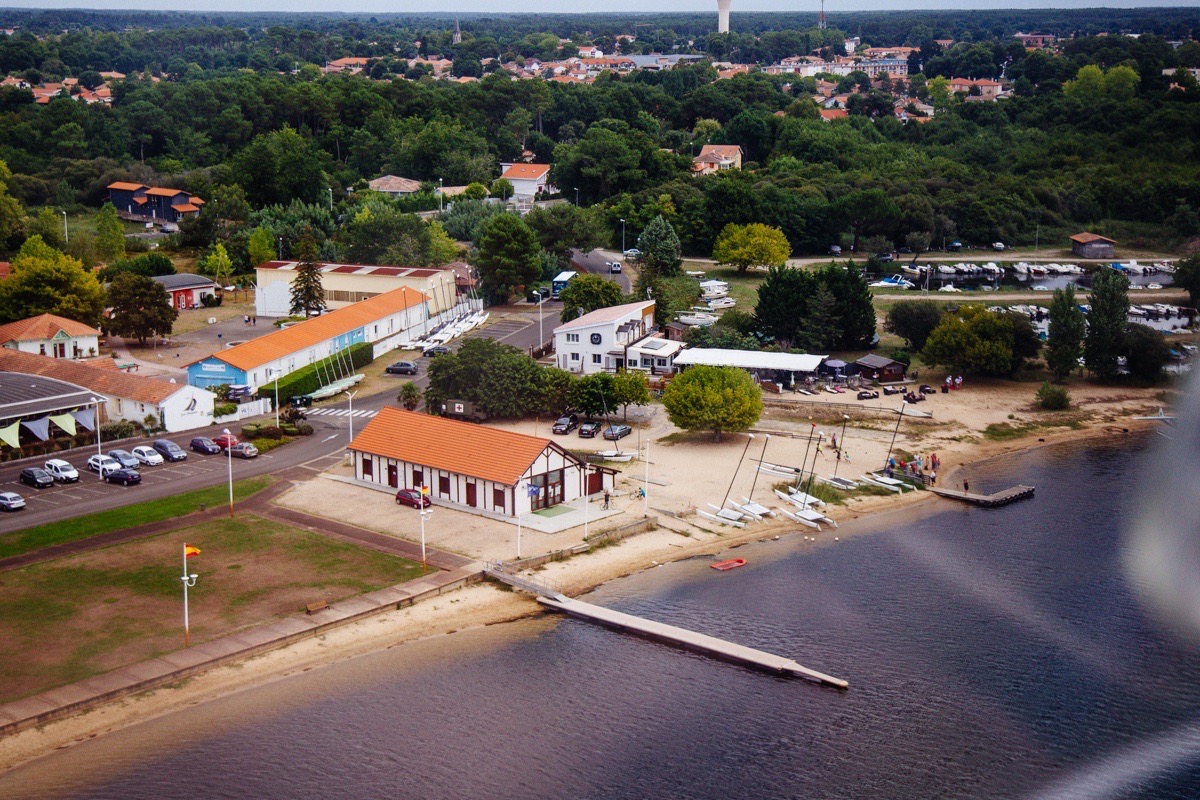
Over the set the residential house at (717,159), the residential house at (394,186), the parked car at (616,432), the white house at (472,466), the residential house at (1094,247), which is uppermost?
the residential house at (717,159)

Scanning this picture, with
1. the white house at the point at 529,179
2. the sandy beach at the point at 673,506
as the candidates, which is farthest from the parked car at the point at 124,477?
the white house at the point at 529,179

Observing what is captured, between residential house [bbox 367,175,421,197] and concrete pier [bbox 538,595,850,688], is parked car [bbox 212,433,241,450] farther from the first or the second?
residential house [bbox 367,175,421,197]

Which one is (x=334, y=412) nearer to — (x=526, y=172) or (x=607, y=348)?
(x=607, y=348)

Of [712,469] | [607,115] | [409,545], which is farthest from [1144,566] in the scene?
[607,115]

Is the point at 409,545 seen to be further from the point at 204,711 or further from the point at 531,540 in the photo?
the point at 204,711

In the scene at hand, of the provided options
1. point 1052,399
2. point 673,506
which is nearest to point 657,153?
point 1052,399

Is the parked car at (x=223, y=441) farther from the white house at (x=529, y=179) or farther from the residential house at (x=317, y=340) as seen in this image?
the white house at (x=529, y=179)
